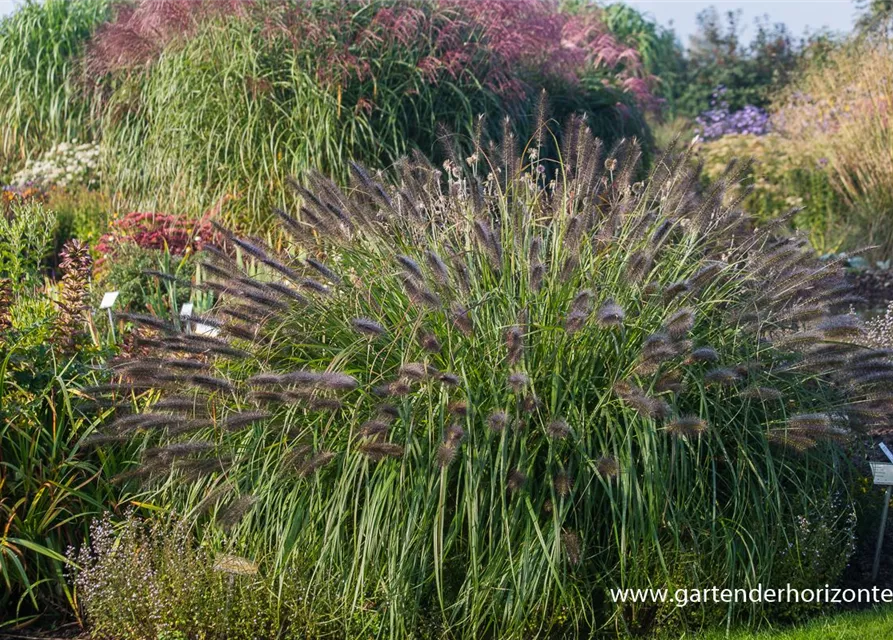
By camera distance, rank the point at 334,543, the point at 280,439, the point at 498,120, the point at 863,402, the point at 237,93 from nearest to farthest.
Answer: the point at 334,543 < the point at 280,439 < the point at 863,402 < the point at 237,93 < the point at 498,120

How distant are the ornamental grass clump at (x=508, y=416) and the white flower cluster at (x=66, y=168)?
7.51 m

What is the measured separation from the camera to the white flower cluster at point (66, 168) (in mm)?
11086

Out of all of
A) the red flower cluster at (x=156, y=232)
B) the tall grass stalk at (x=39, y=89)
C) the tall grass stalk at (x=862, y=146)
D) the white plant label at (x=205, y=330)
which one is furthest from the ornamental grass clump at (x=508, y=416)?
the tall grass stalk at (x=39, y=89)

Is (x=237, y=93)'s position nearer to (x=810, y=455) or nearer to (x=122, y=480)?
(x=122, y=480)

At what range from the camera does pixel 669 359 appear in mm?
3506

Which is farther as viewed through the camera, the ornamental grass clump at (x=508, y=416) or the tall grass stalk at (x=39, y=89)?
the tall grass stalk at (x=39, y=89)

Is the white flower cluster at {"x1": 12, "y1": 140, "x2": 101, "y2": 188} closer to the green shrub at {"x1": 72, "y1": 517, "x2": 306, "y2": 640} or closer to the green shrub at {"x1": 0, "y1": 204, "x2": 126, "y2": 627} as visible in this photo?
the green shrub at {"x1": 0, "y1": 204, "x2": 126, "y2": 627}

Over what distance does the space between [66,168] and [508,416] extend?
29.9ft

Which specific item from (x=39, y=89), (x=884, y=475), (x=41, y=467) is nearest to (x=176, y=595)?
(x=41, y=467)

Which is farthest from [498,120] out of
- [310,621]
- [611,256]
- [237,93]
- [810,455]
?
[310,621]

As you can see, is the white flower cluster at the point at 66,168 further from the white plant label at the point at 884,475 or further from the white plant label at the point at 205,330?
the white plant label at the point at 884,475

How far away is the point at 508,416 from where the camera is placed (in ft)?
11.0

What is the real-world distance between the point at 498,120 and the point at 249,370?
5363 millimetres

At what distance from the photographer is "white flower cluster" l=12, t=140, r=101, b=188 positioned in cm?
1109
